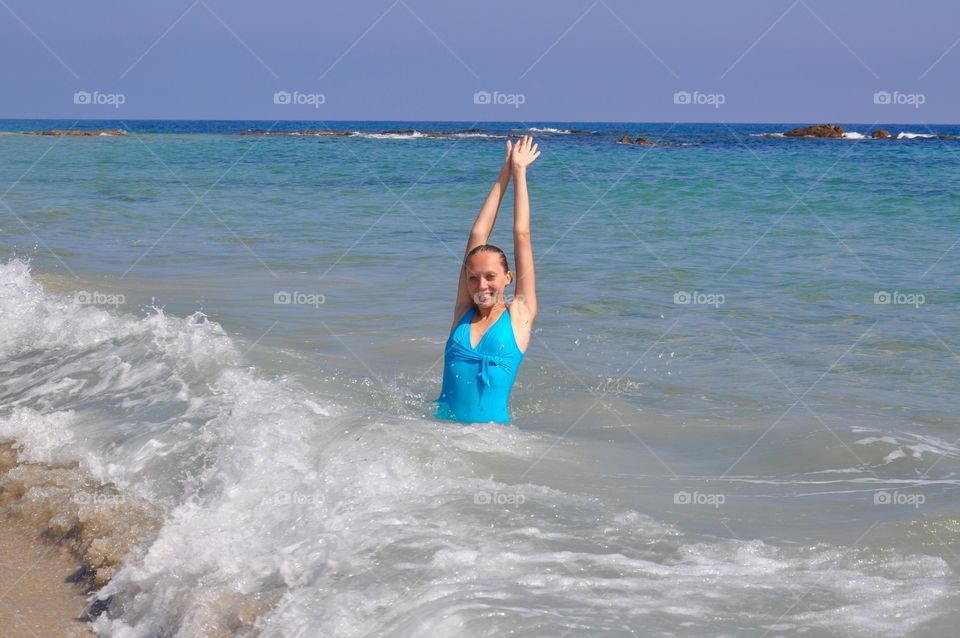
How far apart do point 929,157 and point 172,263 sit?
2836cm

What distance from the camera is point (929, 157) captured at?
109 ft

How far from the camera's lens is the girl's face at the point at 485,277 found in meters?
5.04

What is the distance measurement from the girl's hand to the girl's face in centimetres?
51
